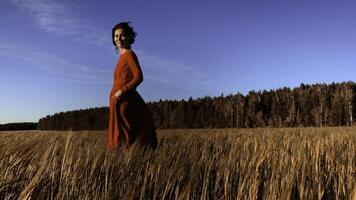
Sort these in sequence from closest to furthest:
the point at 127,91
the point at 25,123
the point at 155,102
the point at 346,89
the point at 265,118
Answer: the point at 127,91
the point at 346,89
the point at 265,118
the point at 155,102
the point at 25,123

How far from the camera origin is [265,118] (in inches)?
1232

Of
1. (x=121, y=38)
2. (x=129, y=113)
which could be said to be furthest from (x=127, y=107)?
(x=121, y=38)

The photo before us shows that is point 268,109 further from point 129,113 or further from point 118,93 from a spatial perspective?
point 118,93


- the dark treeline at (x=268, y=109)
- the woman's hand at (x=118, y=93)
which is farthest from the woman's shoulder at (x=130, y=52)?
the dark treeline at (x=268, y=109)

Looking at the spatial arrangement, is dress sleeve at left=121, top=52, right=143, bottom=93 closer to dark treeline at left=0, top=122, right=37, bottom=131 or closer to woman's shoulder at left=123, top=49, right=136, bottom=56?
woman's shoulder at left=123, top=49, right=136, bottom=56

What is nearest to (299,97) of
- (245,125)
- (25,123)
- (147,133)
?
(245,125)

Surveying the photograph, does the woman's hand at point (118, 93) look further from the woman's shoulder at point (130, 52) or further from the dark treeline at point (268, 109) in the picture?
the dark treeline at point (268, 109)

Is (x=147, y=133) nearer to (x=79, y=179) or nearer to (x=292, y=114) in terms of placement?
(x=79, y=179)

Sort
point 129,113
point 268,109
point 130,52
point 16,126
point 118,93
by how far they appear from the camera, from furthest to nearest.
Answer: point 16,126 < point 268,109 < point 130,52 < point 129,113 < point 118,93

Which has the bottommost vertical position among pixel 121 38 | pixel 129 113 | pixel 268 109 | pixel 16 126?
pixel 129 113

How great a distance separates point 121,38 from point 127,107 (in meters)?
0.76

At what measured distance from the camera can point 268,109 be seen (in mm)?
31875

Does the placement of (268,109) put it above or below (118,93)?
above

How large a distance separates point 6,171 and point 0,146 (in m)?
0.19
